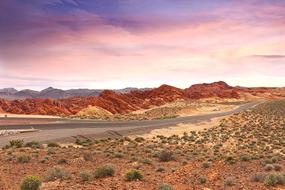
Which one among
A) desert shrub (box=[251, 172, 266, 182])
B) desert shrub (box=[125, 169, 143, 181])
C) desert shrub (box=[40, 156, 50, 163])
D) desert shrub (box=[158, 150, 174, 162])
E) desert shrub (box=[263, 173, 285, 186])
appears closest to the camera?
desert shrub (box=[263, 173, 285, 186])

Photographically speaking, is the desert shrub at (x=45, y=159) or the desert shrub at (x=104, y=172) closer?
the desert shrub at (x=104, y=172)

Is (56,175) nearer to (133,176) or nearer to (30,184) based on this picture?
(30,184)

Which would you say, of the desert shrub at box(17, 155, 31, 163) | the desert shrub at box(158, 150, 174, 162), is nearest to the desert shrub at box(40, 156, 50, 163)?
the desert shrub at box(17, 155, 31, 163)

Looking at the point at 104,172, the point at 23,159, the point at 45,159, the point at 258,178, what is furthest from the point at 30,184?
the point at 258,178

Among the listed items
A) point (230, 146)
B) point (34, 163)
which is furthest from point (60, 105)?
point (34, 163)

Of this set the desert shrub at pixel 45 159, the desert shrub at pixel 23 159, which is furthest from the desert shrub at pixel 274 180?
the desert shrub at pixel 23 159

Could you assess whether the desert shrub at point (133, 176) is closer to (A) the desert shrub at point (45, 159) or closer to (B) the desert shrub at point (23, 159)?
(A) the desert shrub at point (45, 159)

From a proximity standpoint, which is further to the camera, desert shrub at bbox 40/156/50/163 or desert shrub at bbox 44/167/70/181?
desert shrub at bbox 40/156/50/163

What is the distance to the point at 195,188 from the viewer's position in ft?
53.7

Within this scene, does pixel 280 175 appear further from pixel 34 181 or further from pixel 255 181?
pixel 34 181

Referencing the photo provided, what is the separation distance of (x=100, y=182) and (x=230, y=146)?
916 inches

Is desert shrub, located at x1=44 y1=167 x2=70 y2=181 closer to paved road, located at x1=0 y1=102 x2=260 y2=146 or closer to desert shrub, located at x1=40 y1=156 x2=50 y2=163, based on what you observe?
desert shrub, located at x1=40 y1=156 x2=50 y2=163

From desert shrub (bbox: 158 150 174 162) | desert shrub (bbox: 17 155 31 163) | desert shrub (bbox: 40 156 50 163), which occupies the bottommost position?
desert shrub (bbox: 158 150 174 162)

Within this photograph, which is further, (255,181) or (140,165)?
(140,165)
